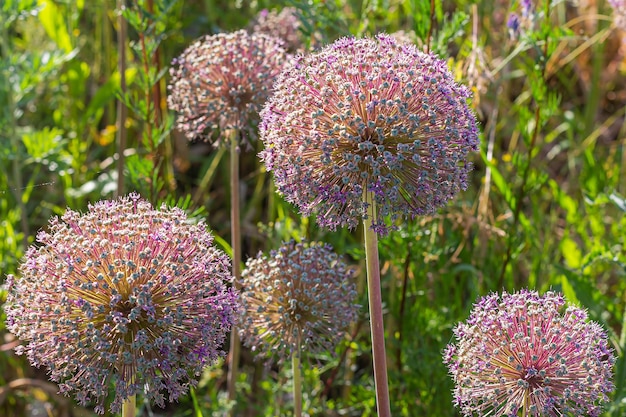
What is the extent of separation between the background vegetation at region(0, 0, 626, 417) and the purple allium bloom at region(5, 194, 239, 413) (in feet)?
2.44

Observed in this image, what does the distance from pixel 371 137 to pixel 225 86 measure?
3.30 feet

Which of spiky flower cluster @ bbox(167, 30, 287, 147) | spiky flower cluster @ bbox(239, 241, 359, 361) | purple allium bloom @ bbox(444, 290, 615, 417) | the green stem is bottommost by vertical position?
purple allium bloom @ bbox(444, 290, 615, 417)

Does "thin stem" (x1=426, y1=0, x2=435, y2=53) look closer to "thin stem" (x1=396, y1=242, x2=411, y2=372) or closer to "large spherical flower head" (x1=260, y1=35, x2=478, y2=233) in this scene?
"large spherical flower head" (x1=260, y1=35, x2=478, y2=233)

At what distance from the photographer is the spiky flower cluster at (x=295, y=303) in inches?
112

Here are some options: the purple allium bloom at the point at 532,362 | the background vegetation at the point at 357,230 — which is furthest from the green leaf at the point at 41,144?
the purple allium bloom at the point at 532,362

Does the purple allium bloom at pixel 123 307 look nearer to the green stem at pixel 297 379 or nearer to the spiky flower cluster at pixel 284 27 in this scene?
the green stem at pixel 297 379

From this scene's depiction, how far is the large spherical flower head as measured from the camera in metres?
2.39

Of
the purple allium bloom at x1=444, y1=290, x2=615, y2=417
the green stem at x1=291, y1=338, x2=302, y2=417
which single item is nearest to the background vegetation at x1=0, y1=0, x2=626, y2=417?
the green stem at x1=291, y1=338, x2=302, y2=417

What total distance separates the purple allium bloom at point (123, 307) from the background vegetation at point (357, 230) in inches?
29.3

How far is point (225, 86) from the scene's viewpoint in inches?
128

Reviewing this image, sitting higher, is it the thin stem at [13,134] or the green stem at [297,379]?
the thin stem at [13,134]

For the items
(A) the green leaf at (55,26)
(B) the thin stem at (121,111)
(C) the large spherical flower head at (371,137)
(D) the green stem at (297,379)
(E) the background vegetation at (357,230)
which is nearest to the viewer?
(C) the large spherical flower head at (371,137)

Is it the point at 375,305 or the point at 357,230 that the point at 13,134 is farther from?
the point at 375,305

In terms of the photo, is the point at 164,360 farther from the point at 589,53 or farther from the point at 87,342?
the point at 589,53
